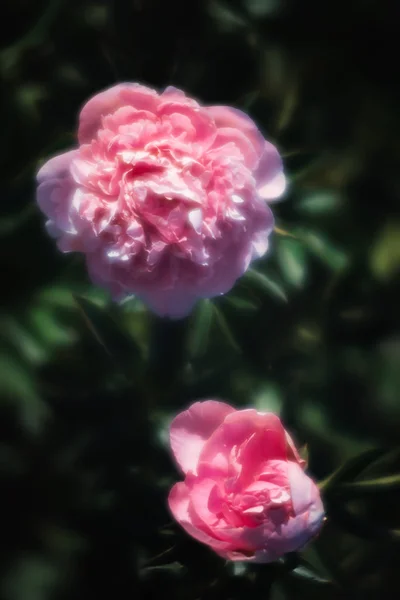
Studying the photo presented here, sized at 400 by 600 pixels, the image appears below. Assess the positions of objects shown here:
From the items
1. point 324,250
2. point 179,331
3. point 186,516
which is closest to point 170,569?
point 186,516

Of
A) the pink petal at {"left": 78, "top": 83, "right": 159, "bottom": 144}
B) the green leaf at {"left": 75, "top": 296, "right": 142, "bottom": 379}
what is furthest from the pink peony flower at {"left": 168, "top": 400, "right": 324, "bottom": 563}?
the pink petal at {"left": 78, "top": 83, "right": 159, "bottom": 144}

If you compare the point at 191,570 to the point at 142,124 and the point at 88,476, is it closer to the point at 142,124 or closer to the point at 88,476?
the point at 88,476

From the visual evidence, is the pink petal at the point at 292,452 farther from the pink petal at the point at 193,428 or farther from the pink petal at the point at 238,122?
A: the pink petal at the point at 238,122

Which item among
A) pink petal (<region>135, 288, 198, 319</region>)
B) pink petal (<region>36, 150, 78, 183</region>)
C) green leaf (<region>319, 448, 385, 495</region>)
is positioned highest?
pink petal (<region>36, 150, 78, 183</region>)

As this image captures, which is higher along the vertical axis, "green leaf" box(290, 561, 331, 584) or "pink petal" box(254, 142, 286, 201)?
"pink petal" box(254, 142, 286, 201)

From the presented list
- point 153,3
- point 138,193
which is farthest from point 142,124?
point 153,3

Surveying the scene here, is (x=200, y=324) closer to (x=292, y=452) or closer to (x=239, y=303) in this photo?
(x=239, y=303)

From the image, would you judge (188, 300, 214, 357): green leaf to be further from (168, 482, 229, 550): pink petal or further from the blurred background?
(168, 482, 229, 550): pink petal

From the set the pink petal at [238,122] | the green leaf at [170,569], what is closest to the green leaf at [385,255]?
the pink petal at [238,122]
